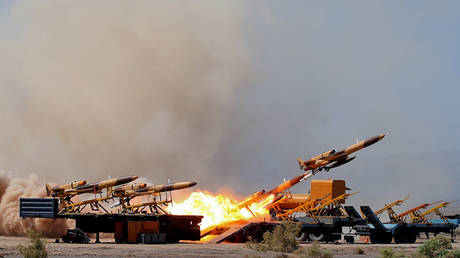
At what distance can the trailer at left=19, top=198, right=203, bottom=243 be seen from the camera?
46.6 meters

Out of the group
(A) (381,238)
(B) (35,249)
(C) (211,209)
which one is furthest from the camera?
(C) (211,209)

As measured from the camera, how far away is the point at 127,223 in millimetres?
47906

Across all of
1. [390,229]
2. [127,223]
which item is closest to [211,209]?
[127,223]

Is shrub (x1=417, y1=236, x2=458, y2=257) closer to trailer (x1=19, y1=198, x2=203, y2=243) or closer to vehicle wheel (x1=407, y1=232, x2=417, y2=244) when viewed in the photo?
trailer (x1=19, y1=198, x2=203, y2=243)

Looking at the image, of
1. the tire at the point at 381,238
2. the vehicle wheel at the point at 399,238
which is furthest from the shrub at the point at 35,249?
the vehicle wheel at the point at 399,238

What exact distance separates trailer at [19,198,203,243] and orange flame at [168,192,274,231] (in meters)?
5.03

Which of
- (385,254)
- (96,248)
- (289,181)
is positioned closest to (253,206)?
(289,181)

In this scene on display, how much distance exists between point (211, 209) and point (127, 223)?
29.5 feet

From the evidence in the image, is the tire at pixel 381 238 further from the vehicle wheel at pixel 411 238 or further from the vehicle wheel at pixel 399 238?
the vehicle wheel at pixel 411 238

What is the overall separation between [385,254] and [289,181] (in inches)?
984

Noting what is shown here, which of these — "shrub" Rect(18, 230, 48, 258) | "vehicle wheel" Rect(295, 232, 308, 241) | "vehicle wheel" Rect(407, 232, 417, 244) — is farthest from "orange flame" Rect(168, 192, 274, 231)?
"shrub" Rect(18, 230, 48, 258)

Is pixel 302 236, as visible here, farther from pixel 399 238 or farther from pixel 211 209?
pixel 399 238

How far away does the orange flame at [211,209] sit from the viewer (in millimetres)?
54719

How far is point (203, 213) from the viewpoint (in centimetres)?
5469
